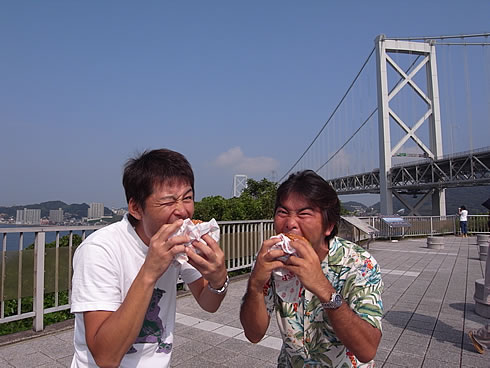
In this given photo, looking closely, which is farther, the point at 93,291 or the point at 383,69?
the point at 383,69

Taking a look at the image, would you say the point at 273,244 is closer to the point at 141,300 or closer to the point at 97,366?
the point at 141,300

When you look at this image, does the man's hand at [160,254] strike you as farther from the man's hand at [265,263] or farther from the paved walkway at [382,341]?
the paved walkway at [382,341]

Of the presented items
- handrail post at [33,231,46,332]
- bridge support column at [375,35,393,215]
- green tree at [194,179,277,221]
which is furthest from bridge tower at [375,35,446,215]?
handrail post at [33,231,46,332]

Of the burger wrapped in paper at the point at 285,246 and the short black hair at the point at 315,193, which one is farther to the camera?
the short black hair at the point at 315,193

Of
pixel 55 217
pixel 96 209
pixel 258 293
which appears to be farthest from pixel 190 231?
pixel 96 209

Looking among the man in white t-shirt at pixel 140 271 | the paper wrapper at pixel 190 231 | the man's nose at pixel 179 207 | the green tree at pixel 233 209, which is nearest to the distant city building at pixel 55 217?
the green tree at pixel 233 209

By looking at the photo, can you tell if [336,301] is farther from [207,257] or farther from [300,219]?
[207,257]

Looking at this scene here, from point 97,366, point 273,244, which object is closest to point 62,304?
point 97,366
